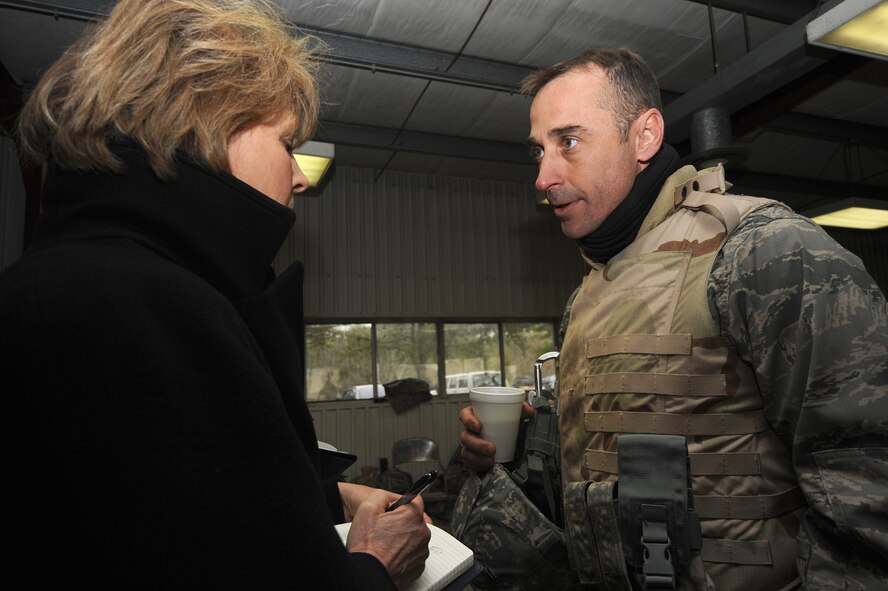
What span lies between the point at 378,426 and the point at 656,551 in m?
6.67

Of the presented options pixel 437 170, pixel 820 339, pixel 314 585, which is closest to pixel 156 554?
pixel 314 585

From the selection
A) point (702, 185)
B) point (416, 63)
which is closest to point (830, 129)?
point (416, 63)

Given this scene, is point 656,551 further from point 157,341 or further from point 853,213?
point 853,213

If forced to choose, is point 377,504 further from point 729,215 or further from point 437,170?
point 437,170

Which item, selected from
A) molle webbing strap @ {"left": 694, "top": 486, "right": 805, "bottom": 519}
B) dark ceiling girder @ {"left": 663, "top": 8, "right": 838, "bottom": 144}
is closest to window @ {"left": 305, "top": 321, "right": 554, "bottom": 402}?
dark ceiling girder @ {"left": 663, "top": 8, "right": 838, "bottom": 144}

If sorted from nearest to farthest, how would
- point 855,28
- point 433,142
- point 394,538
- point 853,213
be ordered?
point 394,538
point 855,28
point 853,213
point 433,142

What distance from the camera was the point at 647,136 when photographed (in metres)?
1.66

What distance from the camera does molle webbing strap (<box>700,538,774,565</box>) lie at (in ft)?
4.06

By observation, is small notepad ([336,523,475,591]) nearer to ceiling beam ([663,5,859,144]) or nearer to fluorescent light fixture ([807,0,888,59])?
fluorescent light fixture ([807,0,888,59])

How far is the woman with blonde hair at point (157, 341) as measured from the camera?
2.13ft

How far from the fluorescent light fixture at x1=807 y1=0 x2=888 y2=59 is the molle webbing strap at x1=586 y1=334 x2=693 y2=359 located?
229cm

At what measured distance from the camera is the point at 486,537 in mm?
1809

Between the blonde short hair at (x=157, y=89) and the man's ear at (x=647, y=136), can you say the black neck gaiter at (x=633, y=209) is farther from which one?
the blonde short hair at (x=157, y=89)

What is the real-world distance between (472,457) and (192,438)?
1.35 metres
